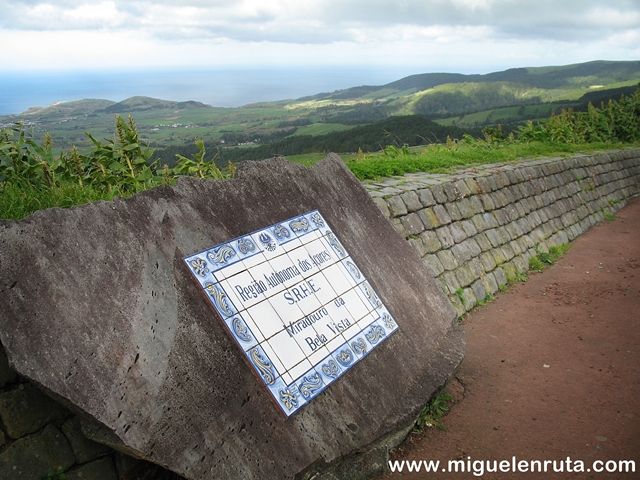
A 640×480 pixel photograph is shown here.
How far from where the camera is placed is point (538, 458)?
410 cm

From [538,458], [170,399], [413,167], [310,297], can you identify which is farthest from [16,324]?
[413,167]

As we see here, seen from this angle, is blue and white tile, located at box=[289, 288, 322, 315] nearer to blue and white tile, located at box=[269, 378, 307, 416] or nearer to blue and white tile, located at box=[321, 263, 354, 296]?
blue and white tile, located at box=[321, 263, 354, 296]

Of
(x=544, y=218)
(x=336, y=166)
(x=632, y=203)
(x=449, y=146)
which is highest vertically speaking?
(x=336, y=166)

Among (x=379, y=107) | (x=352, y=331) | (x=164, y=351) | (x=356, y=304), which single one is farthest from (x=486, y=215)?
(x=379, y=107)

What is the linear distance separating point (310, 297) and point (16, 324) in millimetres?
1972

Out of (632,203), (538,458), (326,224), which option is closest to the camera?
(538,458)

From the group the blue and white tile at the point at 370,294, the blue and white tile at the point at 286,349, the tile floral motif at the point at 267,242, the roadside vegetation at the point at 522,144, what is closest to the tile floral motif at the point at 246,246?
the tile floral motif at the point at 267,242

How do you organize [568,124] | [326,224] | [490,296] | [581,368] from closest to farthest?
1. [326,224]
2. [581,368]
3. [490,296]
4. [568,124]

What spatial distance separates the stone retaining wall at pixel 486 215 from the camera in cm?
711

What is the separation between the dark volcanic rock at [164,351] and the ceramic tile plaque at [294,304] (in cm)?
9

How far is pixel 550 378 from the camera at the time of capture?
5324 mm

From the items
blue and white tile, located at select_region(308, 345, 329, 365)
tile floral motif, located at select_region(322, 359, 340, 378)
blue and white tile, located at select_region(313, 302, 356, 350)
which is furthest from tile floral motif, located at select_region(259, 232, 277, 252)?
tile floral motif, located at select_region(322, 359, 340, 378)

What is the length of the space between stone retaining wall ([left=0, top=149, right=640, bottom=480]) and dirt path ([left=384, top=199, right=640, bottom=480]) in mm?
634

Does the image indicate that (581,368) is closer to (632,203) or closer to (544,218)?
(544,218)
